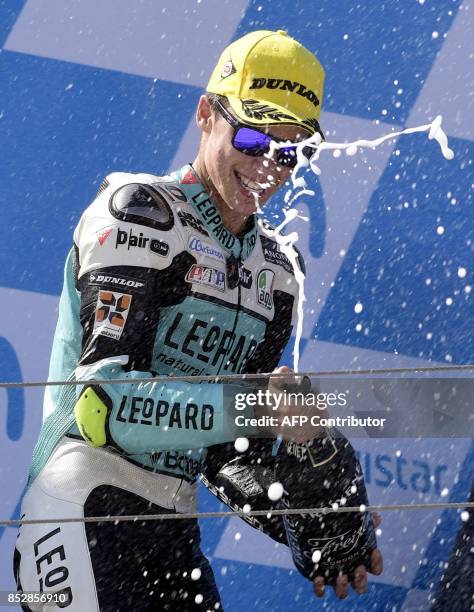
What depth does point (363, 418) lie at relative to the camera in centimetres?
167

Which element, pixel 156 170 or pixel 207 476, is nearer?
Answer: pixel 207 476

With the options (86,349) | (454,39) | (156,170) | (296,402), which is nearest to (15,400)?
(156,170)

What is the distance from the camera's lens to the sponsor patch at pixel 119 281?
1.65 metres

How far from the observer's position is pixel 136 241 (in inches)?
65.6

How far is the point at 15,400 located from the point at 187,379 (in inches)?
29.2

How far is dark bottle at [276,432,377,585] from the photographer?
5.71 ft

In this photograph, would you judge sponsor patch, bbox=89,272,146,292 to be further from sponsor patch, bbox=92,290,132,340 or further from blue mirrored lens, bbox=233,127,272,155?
blue mirrored lens, bbox=233,127,272,155

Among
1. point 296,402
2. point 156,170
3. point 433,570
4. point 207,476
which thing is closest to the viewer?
point 296,402

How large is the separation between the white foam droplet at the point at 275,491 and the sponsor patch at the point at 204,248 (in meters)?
0.35

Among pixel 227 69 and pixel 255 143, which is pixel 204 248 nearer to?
pixel 255 143

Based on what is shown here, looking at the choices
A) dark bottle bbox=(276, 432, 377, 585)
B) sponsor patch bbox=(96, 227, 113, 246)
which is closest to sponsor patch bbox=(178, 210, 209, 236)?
sponsor patch bbox=(96, 227, 113, 246)

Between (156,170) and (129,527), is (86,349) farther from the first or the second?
(156,170)

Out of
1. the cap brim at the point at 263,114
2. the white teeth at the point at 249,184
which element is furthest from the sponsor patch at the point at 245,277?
the cap brim at the point at 263,114

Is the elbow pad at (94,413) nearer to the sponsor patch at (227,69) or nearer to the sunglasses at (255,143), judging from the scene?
the sunglasses at (255,143)
